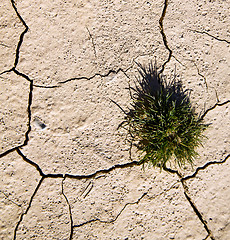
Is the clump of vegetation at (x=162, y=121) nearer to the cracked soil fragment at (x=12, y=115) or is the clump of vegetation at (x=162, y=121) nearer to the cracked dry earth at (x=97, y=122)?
the cracked dry earth at (x=97, y=122)

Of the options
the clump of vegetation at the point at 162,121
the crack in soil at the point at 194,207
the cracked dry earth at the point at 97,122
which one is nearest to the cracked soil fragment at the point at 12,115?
the cracked dry earth at the point at 97,122

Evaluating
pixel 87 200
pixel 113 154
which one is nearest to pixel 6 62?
pixel 113 154

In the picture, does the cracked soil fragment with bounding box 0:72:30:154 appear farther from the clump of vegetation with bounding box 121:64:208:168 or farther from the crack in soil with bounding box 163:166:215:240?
the crack in soil with bounding box 163:166:215:240

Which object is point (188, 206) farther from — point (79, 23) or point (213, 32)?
point (79, 23)

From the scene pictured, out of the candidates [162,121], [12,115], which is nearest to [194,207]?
[162,121]

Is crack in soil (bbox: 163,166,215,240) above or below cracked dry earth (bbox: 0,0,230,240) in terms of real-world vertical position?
below

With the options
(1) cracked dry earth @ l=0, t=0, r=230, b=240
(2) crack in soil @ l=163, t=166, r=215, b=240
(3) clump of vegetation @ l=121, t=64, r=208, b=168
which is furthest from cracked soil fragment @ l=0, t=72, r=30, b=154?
(2) crack in soil @ l=163, t=166, r=215, b=240
